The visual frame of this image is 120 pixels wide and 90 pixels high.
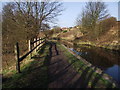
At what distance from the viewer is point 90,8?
1209 inches

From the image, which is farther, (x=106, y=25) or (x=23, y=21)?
(x=106, y=25)

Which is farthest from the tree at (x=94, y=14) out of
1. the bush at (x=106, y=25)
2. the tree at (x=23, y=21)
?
the tree at (x=23, y=21)

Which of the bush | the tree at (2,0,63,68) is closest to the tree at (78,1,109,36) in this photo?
the bush

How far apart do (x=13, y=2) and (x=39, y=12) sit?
3958 millimetres

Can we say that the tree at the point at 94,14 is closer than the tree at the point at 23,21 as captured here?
No

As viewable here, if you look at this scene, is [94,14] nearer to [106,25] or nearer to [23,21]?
[106,25]


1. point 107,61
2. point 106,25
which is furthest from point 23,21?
point 106,25

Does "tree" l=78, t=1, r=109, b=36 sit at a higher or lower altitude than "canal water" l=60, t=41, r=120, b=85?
higher

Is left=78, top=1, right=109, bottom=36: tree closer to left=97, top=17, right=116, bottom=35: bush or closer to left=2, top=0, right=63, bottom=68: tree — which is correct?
left=97, top=17, right=116, bottom=35: bush

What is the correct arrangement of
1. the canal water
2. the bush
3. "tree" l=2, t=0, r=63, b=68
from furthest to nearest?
1. the bush
2. "tree" l=2, t=0, r=63, b=68
3. the canal water

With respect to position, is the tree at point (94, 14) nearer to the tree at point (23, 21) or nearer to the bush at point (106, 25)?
the bush at point (106, 25)

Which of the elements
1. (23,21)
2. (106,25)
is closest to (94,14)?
(106,25)

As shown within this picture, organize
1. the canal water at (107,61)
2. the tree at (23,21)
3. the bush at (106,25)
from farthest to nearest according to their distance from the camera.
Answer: the bush at (106,25)
the tree at (23,21)
the canal water at (107,61)

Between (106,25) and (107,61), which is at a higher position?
(106,25)
